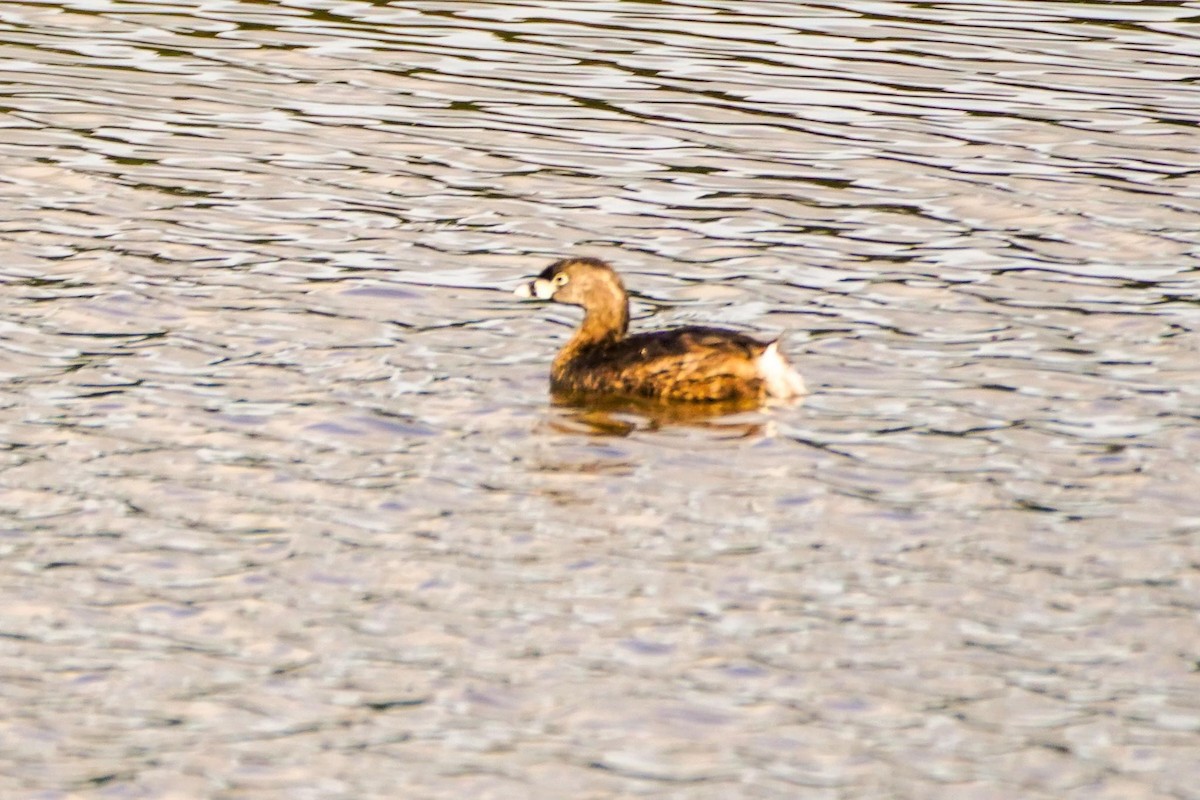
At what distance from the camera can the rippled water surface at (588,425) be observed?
8.24 meters

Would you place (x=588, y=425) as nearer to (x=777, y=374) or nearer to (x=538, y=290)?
(x=777, y=374)

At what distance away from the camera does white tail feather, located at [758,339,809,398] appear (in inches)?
479

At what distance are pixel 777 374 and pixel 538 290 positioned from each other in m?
1.85

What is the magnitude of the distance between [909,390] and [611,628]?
3737 millimetres

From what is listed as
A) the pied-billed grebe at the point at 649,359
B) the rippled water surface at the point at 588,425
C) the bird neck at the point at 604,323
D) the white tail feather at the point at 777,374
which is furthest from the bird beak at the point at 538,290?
the white tail feather at the point at 777,374

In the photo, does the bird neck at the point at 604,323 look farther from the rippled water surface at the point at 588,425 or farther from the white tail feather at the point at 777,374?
the white tail feather at the point at 777,374

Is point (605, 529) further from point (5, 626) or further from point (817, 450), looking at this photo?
point (5, 626)

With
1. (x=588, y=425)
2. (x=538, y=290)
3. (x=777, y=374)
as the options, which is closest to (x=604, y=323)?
(x=538, y=290)

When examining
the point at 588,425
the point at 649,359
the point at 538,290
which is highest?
the point at 538,290

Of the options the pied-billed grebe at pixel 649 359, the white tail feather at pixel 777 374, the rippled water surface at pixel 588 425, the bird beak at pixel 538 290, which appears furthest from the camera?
the bird beak at pixel 538 290

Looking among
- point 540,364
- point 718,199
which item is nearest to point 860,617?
point 540,364

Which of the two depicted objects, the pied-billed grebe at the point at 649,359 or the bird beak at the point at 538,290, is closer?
the pied-billed grebe at the point at 649,359

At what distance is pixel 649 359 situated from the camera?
12.6 meters

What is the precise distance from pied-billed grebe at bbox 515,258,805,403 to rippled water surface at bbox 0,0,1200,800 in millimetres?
228
